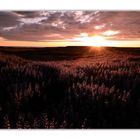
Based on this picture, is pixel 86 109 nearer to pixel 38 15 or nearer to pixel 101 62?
pixel 101 62

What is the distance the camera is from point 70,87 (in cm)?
401

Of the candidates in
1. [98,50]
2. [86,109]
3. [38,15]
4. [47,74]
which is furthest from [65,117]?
[38,15]

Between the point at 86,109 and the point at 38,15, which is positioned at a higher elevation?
the point at 38,15

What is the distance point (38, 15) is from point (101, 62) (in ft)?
2.45

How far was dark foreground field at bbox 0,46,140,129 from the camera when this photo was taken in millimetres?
3887

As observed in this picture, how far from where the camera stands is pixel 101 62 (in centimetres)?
399

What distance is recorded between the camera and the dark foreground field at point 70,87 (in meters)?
3.89

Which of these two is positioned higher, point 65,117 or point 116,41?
point 116,41

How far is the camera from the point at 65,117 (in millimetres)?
3883

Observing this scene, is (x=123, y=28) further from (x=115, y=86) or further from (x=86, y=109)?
(x=86, y=109)
